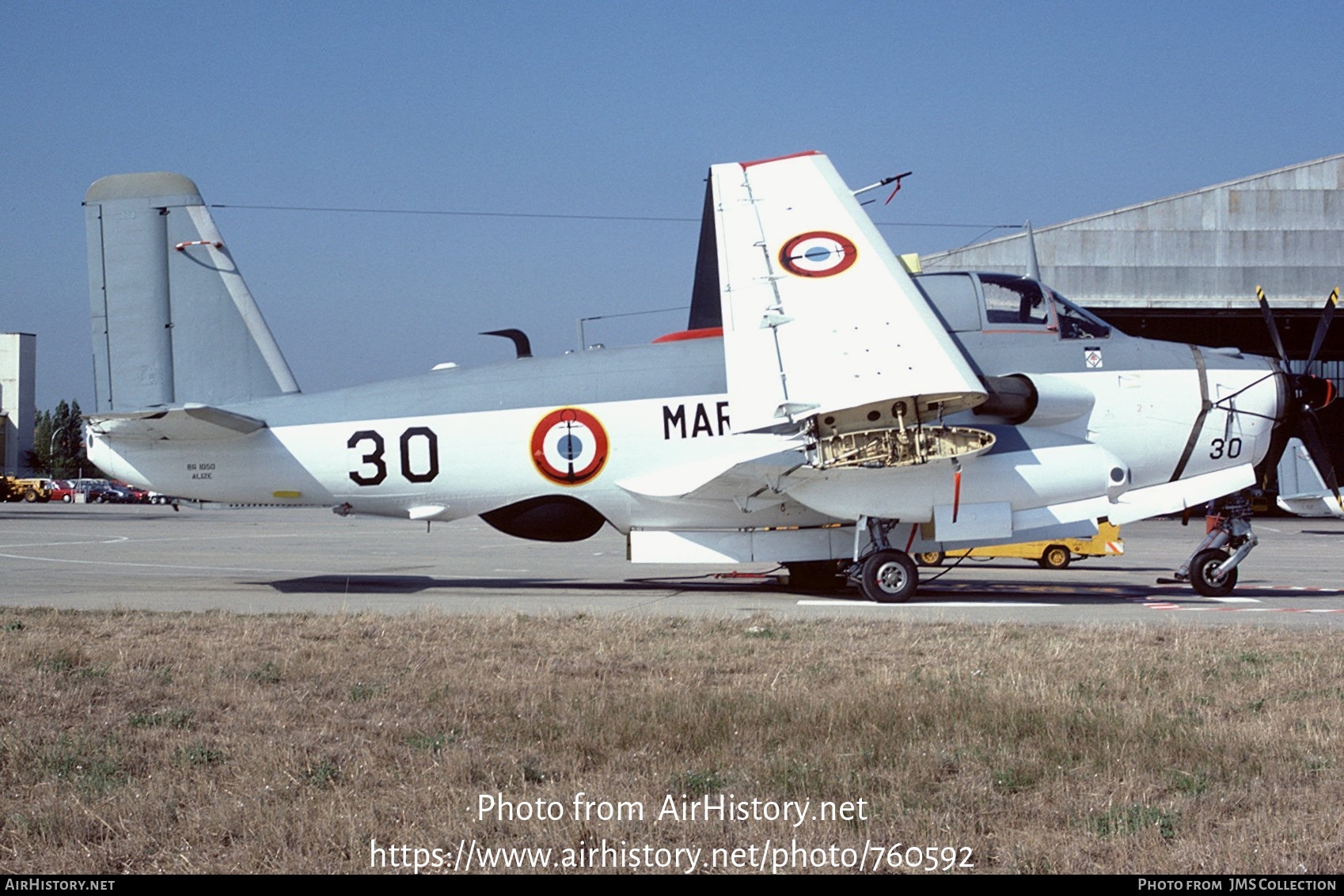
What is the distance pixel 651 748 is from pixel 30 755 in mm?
3241

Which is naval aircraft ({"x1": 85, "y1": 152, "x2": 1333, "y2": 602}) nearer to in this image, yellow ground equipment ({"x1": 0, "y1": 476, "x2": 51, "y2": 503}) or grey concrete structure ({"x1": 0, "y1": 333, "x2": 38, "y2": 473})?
yellow ground equipment ({"x1": 0, "y1": 476, "x2": 51, "y2": 503})

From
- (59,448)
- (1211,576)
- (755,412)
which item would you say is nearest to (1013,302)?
(755,412)

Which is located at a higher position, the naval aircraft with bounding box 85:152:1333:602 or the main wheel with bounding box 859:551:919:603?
the naval aircraft with bounding box 85:152:1333:602

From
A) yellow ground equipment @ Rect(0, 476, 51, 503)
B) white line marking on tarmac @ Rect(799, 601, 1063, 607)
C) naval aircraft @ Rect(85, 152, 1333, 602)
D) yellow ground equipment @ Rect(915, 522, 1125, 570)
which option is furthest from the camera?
yellow ground equipment @ Rect(0, 476, 51, 503)

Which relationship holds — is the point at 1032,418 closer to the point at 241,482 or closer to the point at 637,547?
the point at 637,547

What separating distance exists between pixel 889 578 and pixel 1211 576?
458 centimetres

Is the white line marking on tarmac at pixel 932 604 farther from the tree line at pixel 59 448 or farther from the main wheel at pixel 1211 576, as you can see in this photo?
the tree line at pixel 59 448

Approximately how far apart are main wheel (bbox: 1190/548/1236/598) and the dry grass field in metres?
5.69

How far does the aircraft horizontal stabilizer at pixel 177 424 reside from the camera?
15.4 m

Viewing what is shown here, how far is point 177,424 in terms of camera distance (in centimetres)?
1573

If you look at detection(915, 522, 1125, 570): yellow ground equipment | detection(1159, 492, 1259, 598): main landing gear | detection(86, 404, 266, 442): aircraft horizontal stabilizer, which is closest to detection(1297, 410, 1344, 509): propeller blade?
detection(1159, 492, 1259, 598): main landing gear

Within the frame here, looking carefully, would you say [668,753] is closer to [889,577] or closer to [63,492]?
[889,577]

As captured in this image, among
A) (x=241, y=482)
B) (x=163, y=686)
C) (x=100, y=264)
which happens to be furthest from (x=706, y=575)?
(x=163, y=686)

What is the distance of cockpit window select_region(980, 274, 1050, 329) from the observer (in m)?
15.5
